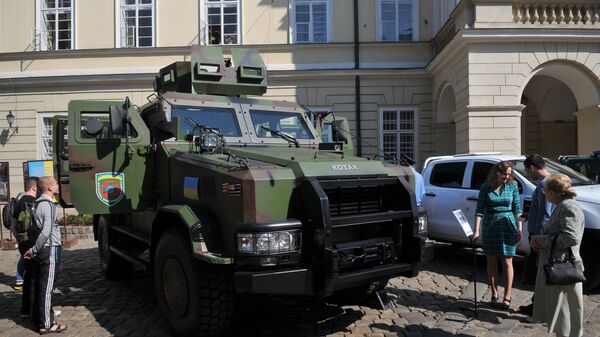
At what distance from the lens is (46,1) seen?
1866 cm

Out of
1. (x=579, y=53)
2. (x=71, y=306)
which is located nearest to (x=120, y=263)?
(x=71, y=306)

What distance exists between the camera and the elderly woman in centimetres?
428

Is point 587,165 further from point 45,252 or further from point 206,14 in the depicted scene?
point 206,14

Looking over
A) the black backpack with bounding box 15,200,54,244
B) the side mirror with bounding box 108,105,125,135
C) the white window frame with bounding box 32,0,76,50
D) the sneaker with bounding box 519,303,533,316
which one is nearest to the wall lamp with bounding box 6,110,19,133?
the white window frame with bounding box 32,0,76,50

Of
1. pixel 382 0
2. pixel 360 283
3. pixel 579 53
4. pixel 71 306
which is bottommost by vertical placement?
pixel 71 306

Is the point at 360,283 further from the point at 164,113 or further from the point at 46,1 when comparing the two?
the point at 46,1

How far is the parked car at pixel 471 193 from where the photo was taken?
249 inches

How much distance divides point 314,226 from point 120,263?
4.52 m

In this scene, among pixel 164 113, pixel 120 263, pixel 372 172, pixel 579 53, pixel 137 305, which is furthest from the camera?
pixel 579 53

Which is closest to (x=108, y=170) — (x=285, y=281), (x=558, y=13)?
(x=285, y=281)

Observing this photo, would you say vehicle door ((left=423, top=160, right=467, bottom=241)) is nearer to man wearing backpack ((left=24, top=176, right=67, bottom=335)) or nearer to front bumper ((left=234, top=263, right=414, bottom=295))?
front bumper ((left=234, top=263, right=414, bottom=295))

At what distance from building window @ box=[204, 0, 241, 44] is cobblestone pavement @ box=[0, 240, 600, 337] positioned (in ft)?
39.8

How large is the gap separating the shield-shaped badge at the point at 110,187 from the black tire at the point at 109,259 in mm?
1774

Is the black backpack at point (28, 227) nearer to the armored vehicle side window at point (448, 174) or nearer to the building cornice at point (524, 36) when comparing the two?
the armored vehicle side window at point (448, 174)
